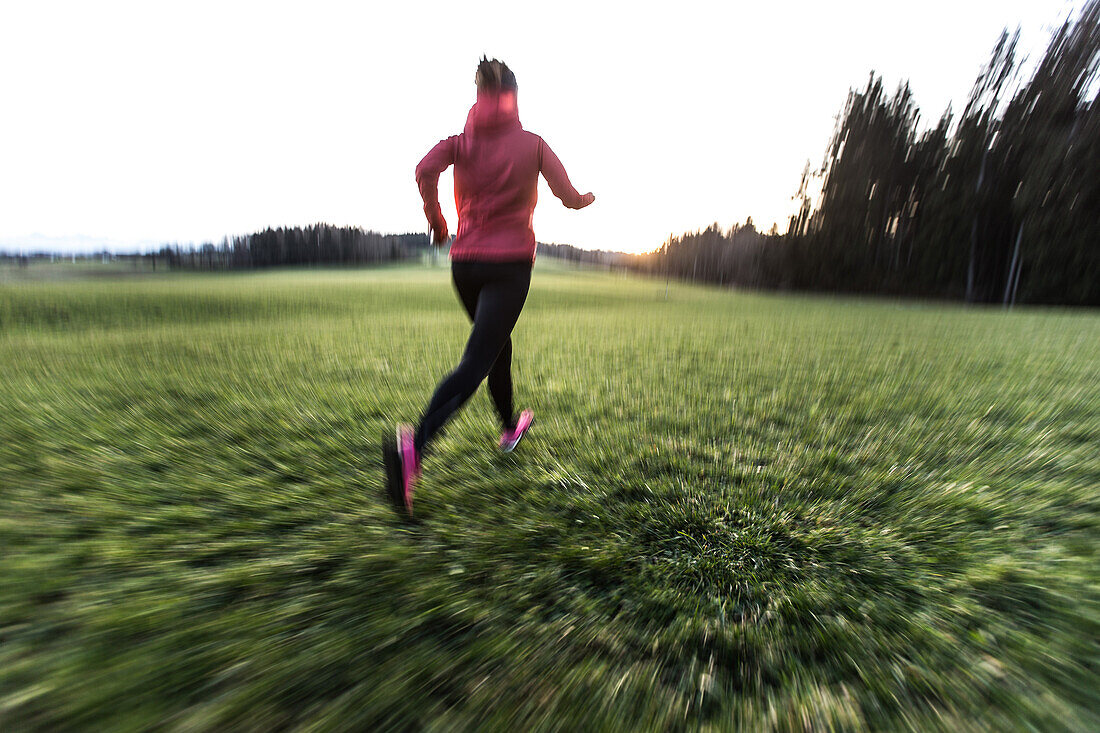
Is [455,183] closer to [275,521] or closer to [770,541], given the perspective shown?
[275,521]

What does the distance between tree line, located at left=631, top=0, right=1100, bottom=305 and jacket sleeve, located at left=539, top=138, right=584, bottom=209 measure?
36.4 metres

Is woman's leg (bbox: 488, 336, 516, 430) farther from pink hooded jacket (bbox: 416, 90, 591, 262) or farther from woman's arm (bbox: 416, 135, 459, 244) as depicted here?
woman's arm (bbox: 416, 135, 459, 244)

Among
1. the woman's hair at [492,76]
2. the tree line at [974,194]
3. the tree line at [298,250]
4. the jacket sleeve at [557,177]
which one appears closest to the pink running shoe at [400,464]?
the jacket sleeve at [557,177]

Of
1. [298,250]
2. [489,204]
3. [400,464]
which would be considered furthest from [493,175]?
[298,250]

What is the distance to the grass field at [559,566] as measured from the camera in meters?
1.42

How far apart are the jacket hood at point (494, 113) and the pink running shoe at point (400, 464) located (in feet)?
4.79

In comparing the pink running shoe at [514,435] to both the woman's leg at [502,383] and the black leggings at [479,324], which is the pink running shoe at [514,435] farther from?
the black leggings at [479,324]

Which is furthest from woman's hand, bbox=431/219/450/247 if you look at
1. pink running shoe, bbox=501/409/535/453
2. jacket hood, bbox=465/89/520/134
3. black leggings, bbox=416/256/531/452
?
pink running shoe, bbox=501/409/535/453

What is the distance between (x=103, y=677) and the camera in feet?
4.60

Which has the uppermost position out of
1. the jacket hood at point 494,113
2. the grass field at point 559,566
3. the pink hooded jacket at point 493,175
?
the jacket hood at point 494,113

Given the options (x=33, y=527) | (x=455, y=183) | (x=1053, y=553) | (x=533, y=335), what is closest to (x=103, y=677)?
(x=33, y=527)

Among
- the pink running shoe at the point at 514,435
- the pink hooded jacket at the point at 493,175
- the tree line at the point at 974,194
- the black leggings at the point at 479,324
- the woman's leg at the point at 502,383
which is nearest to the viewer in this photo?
the black leggings at the point at 479,324

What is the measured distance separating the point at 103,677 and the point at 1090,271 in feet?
132

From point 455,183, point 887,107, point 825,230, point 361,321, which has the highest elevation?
point 887,107
